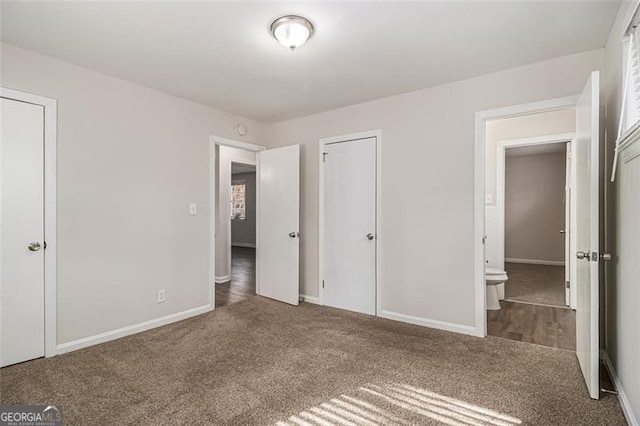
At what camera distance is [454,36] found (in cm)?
232

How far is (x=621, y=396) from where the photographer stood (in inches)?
75.3

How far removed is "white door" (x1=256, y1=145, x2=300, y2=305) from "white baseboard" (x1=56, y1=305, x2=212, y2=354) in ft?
2.93

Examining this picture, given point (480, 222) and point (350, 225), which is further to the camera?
point (350, 225)

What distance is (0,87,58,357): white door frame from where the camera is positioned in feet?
8.54

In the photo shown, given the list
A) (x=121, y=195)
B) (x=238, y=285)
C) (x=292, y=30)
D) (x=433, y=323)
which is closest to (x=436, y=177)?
(x=433, y=323)

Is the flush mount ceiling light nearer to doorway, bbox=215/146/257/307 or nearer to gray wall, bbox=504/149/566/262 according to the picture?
doorway, bbox=215/146/257/307

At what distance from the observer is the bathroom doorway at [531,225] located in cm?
344

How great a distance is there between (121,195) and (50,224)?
0.59 m

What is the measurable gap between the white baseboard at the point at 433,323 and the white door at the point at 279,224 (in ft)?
3.88

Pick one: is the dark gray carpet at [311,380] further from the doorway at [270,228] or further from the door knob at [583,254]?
the doorway at [270,228]

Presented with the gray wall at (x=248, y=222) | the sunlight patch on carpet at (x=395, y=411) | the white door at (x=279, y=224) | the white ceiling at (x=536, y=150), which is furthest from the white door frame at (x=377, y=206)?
the gray wall at (x=248, y=222)

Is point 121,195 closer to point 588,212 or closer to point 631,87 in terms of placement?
point 588,212

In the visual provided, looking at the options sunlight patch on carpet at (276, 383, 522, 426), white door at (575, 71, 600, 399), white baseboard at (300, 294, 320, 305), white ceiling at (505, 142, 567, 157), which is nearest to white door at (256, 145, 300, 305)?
white baseboard at (300, 294, 320, 305)

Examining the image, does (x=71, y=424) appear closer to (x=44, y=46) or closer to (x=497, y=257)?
(x=44, y=46)
